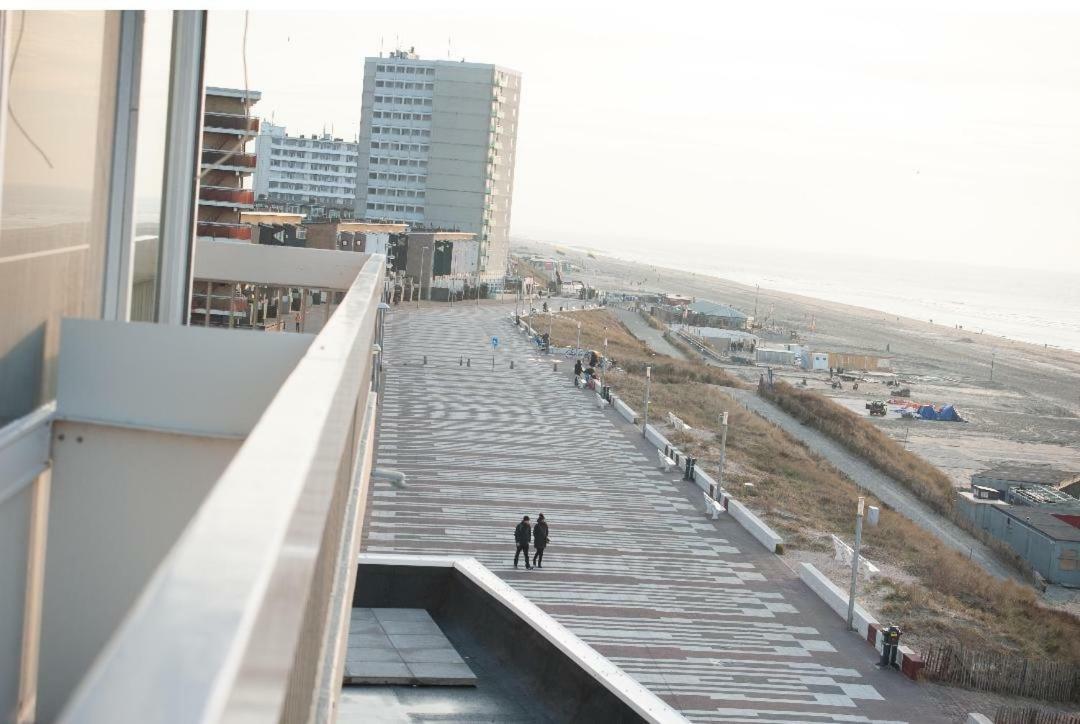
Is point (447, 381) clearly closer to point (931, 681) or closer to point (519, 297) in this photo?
point (931, 681)

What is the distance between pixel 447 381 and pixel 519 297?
3444cm

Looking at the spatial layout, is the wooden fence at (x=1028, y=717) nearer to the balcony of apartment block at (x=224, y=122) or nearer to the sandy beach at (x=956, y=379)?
the balcony of apartment block at (x=224, y=122)

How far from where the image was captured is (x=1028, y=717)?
41.4 ft

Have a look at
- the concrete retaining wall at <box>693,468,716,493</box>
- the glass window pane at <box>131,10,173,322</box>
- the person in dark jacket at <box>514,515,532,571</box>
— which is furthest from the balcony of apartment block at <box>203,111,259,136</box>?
the glass window pane at <box>131,10,173,322</box>

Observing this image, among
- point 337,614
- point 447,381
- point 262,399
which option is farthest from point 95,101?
point 447,381

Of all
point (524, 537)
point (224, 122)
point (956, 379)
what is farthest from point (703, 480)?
point (956, 379)

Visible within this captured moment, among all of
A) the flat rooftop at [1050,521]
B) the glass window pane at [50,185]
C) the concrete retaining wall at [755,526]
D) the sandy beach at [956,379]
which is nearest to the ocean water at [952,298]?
the sandy beach at [956,379]

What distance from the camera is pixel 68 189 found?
394 centimetres

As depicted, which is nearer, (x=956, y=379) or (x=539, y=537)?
(x=539, y=537)

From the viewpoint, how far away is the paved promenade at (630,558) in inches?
504

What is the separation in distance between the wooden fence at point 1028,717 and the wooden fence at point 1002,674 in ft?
2.78

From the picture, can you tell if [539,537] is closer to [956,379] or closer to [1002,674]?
[1002,674]

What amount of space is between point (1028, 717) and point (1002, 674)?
150 centimetres

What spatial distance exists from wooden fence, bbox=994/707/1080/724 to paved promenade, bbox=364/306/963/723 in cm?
43
